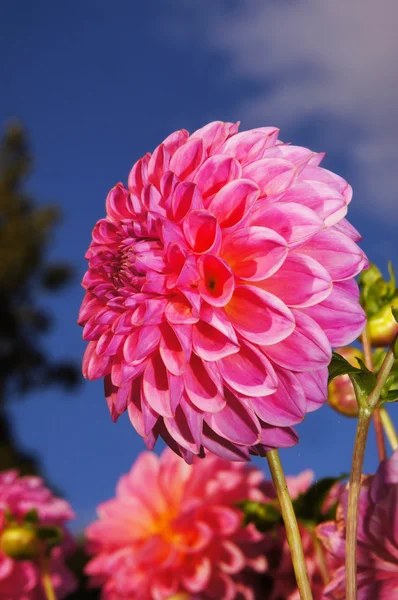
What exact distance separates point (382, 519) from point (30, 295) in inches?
437

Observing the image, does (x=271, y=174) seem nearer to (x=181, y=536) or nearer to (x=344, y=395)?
(x=344, y=395)

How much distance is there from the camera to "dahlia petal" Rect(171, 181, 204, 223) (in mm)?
583

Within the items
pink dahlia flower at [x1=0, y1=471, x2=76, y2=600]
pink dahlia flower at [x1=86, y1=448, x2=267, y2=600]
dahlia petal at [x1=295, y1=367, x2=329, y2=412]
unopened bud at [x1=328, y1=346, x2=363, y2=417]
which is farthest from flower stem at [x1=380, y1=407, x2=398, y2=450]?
pink dahlia flower at [x1=0, y1=471, x2=76, y2=600]

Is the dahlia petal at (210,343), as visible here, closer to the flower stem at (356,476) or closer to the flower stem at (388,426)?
the flower stem at (356,476)

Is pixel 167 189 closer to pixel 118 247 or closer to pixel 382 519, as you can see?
pixel 118 247

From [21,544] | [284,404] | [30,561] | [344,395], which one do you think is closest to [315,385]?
[284,404]

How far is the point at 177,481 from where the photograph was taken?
1.50 metres

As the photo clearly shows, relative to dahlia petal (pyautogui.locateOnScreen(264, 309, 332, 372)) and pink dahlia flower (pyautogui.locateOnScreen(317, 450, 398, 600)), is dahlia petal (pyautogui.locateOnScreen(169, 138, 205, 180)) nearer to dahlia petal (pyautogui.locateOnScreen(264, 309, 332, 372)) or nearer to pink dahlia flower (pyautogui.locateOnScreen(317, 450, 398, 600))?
dahlia petal (pyautogui.locateOnScreen(264, 309, 332, 372))

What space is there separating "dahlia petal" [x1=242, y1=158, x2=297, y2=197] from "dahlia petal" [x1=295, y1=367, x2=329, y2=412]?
133 mm

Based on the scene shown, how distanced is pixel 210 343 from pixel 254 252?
0.24ft

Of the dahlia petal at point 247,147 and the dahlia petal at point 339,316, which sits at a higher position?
the dahlia petal at point 247,147

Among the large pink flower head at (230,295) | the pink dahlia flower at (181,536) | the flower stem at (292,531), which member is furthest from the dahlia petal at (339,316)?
the pink dahlia flower at (181,536)

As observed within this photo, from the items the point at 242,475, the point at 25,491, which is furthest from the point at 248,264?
the point at 25,491

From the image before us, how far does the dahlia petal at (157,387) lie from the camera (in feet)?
1.97
